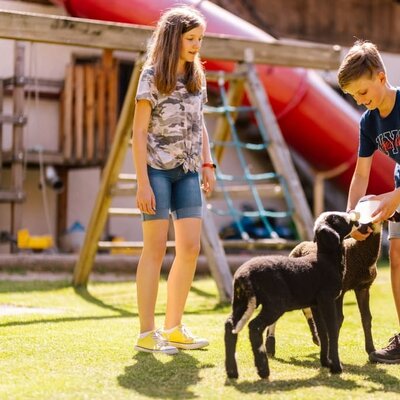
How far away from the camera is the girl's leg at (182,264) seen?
420cm

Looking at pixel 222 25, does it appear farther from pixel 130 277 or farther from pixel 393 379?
pixel 393 379

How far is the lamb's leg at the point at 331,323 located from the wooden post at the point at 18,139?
655 cm

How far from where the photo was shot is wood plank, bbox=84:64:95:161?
10039 mm

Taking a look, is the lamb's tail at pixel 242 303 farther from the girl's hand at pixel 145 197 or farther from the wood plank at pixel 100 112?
the wood plank at pixel 100 112

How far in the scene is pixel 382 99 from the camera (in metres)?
3.93

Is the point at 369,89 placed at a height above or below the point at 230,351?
above

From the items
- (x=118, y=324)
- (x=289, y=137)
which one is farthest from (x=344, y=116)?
(x=118, y=324)

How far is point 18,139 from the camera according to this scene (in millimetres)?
9688

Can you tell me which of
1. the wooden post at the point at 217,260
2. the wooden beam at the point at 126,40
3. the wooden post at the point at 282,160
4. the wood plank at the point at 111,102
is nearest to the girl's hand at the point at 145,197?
the wooden post at the point at 217,260

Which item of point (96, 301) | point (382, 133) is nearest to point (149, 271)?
point (382, 133)

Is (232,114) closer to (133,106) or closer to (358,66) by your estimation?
(133,106)

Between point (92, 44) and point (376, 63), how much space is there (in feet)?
10.5

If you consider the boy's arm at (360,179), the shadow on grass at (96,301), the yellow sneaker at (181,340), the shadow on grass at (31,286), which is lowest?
the shadow on grass at (31,286)

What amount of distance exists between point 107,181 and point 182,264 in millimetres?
2890
